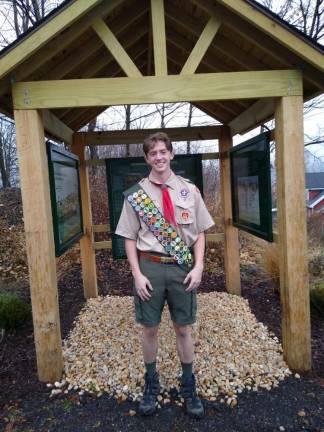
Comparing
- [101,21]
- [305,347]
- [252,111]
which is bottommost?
[305,347]

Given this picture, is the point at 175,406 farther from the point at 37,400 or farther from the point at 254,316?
the point at 254,316

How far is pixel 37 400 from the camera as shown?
2.64m

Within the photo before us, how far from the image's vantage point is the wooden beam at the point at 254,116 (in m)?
3.21

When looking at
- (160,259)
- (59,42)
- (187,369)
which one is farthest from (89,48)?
(187,369)

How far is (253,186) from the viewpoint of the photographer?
136 inches

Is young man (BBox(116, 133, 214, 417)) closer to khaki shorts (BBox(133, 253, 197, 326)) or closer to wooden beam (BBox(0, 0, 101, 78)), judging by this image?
khaki shorts (BBox(133, 253, 197, 326))

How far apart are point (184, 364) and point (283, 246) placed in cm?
Answer: 134

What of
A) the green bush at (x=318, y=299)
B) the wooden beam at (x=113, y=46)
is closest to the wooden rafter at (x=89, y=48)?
the wooden beam at (x=113, y=46)

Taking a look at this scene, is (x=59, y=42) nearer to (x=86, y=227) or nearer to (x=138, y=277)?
(x=138, y=277)

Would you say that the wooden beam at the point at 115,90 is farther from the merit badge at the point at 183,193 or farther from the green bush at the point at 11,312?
the green bush at the point at 11,312

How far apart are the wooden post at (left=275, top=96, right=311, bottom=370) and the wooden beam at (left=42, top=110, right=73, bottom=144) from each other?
2.24 m

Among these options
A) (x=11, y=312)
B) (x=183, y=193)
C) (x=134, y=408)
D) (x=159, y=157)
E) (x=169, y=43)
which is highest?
(x=169, y=43)

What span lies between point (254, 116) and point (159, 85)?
1.46 meters

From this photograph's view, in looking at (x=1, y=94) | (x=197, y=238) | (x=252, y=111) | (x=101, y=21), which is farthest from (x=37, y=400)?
(x=252, y=111)
